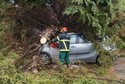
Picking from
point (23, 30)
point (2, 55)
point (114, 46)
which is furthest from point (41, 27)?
point (114, 46)

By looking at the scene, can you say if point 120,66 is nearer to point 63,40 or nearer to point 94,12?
point 63,40

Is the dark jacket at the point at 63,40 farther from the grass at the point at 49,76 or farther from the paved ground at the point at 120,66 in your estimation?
the paved ground at the point at 120,66

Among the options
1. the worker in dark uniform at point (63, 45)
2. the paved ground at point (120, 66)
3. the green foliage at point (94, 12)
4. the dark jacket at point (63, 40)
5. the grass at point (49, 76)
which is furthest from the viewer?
the paved ground at point (120, 66)

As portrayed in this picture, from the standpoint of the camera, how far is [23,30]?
10.7 m

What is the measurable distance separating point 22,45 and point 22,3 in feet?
4.31

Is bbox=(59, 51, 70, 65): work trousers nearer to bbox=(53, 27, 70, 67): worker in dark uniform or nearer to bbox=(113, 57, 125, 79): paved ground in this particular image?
bbox=(53, 27, 70, 67): worker in dark uniform

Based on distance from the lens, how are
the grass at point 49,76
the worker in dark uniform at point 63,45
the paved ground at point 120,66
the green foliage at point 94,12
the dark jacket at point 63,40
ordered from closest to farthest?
the grass at point 49,76 → the green foliage at point 94,12 → the worker in dark uniform at point 63,45 → the dark jacket at point 63,40 → the paved ground at point 120,66

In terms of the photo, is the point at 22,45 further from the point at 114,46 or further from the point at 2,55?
the point at 114,46

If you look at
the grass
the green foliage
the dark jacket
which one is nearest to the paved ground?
the dark jacket

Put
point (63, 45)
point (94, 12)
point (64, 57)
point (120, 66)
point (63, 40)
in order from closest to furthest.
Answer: point (94, 12) < point (64, 57) < point (63, 40) < point (63, 45) < point (120, 66)

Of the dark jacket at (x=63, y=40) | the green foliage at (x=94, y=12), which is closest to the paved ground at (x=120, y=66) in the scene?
the dark jacket at (x=63, y=40)

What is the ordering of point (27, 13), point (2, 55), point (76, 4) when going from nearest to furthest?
point (76, 4) → point (2, 55) → point (27, 13)

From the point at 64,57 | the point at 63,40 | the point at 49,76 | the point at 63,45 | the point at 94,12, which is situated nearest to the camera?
the point at 94,12

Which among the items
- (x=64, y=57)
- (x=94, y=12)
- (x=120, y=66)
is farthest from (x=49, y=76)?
(x=120, y=66)
